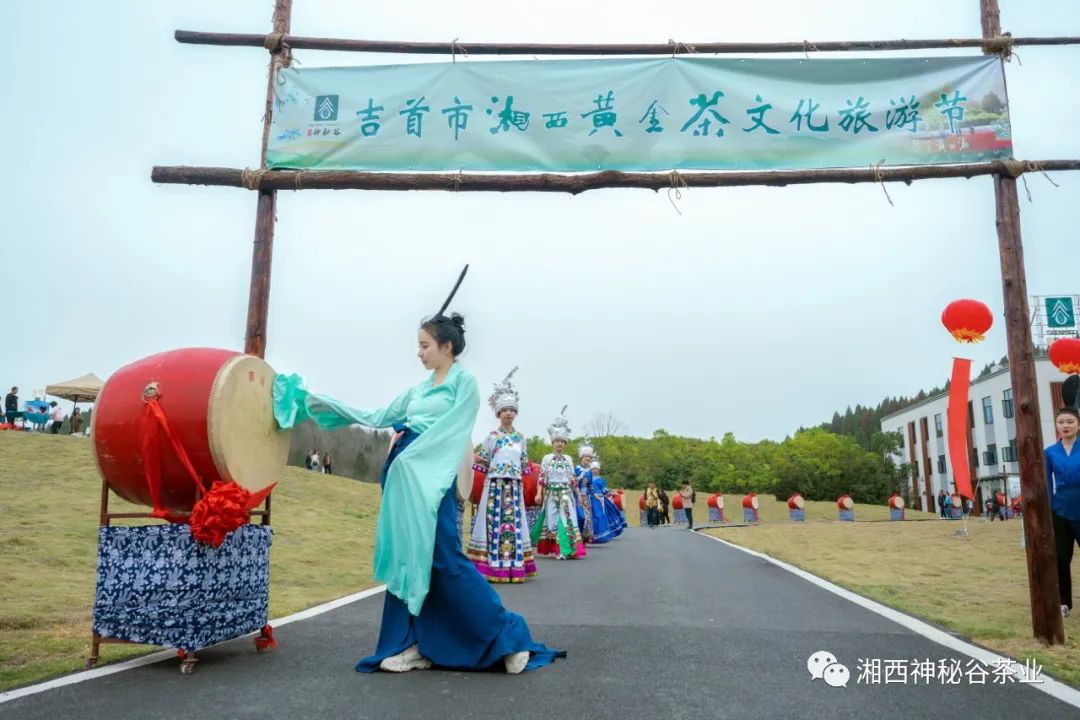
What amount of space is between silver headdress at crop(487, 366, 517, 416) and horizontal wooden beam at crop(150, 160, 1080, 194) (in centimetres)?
442

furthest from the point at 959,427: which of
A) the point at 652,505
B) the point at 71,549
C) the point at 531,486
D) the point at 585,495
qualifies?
the point at 652,505

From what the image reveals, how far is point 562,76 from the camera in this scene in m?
6.95

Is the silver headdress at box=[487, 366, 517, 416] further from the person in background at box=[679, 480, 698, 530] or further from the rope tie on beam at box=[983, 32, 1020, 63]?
the person in background at box=[679, 480, 698, 530]

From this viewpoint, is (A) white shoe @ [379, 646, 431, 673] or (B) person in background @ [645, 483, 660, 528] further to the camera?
(B) person in background @ [645, 483, 660, 528]

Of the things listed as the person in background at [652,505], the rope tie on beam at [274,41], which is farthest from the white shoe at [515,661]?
the person in background at [652,505]

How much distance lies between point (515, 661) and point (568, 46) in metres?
4.91

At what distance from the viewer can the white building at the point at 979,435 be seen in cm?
4856

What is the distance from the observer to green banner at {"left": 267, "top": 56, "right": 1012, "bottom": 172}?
6.70m

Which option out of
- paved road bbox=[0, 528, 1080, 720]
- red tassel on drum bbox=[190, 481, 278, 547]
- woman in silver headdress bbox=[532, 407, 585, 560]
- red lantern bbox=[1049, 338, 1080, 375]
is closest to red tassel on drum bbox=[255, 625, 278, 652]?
paved road bbox=[0, 528, 1080, 720]

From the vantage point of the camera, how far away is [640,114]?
684 centimetres

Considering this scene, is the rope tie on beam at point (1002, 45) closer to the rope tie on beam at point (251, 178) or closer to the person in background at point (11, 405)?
the rope tie on beam at point (251, 178)

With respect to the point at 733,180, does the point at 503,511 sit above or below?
below

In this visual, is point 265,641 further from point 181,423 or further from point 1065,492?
point 1065,492

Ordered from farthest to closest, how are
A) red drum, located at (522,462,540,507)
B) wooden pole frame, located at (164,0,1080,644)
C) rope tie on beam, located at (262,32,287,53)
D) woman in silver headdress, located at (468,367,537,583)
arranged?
red drum, located at (522,462,540,507) < woman in silver headdress, located at (468,367,537,583) < rope tie on beam, located at (262,32,287,53) < wooden pole frame, located at (164,0,1080,644)
